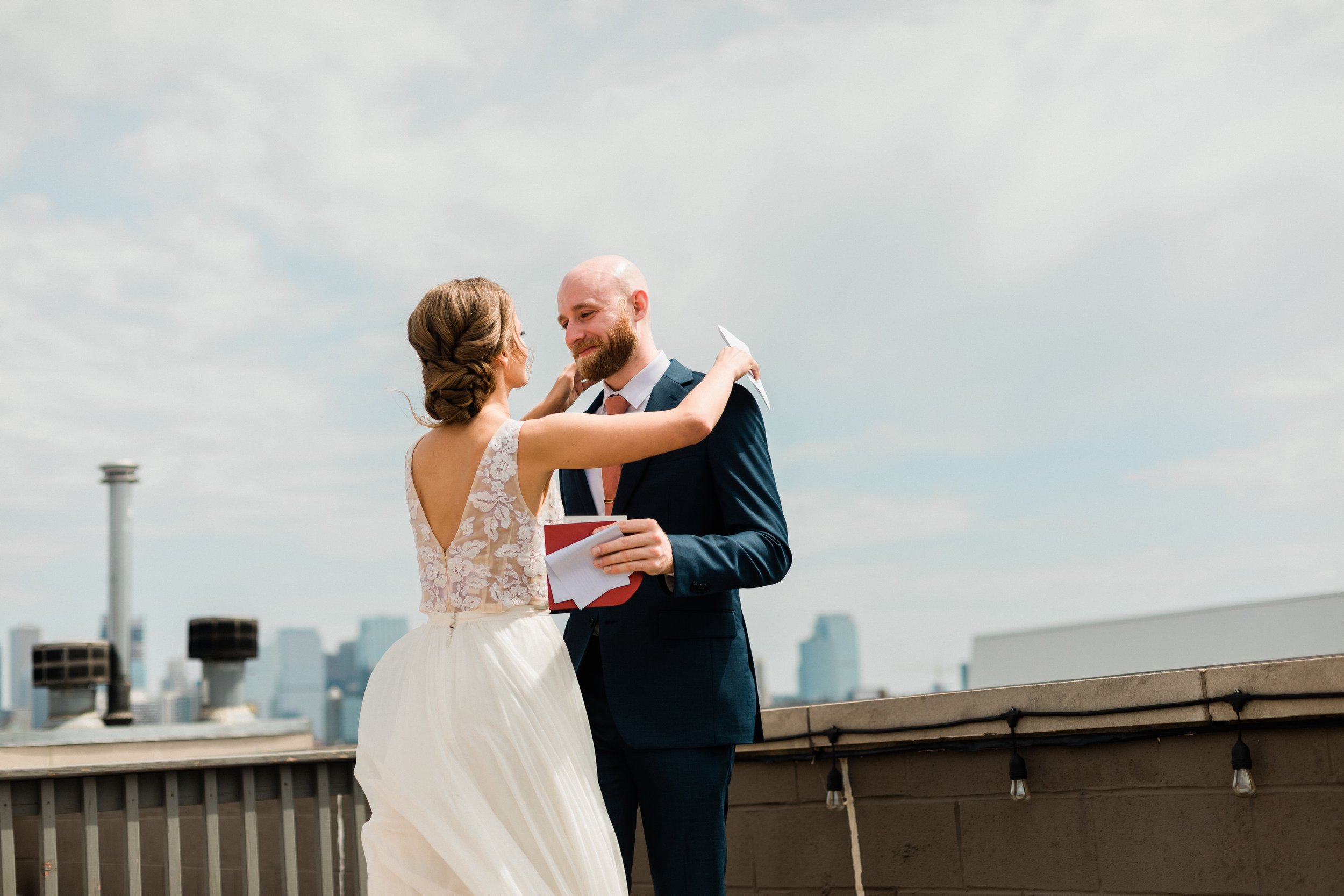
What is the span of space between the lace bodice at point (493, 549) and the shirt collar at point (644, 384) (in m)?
0.42

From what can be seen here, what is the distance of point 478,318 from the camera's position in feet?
6.69

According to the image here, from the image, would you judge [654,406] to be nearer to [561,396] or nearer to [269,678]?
[561,396]

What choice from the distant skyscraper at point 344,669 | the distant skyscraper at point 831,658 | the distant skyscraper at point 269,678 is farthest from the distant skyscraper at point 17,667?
the distant skyscraper at point 831,658

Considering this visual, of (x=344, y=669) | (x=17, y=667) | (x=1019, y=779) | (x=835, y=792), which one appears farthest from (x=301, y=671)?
(x=1019, y=779)

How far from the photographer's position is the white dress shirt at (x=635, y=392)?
239 centimetres

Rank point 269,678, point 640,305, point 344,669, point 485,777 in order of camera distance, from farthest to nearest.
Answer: point 269,678 < point 344,669 < point 640,305 < point 485,777

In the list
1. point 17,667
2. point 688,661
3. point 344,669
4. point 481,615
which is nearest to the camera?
point 481,615

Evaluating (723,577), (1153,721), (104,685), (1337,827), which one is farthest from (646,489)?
(104,685)

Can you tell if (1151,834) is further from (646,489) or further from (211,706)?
(211,706)

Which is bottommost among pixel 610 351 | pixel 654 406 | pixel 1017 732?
pixel 1017 732

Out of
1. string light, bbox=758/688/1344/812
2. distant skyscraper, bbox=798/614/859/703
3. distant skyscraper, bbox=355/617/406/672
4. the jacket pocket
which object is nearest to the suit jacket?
the jacket pocket

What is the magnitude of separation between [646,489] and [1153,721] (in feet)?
4.63

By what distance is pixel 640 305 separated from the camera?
2447mm

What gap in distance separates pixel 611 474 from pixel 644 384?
0.69 ft
